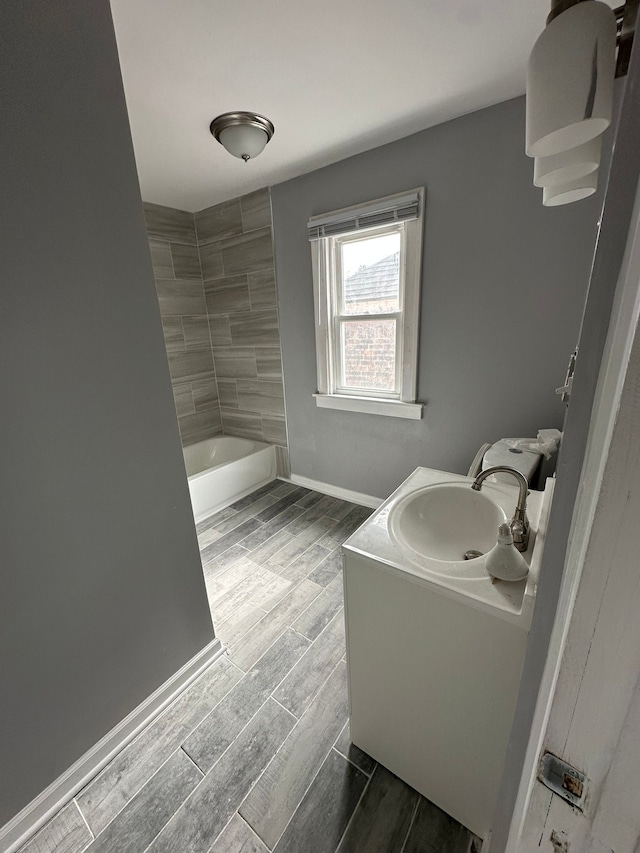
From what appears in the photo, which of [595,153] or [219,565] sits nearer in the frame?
[595,153]

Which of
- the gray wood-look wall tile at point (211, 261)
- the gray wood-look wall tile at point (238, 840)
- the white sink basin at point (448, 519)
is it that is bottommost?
the gray wood-look wall tile at point (238, 840)

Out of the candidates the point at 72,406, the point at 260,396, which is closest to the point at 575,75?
the point at 72,406

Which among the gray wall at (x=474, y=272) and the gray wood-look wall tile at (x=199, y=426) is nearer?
the gray wall at (x=474, y=272)

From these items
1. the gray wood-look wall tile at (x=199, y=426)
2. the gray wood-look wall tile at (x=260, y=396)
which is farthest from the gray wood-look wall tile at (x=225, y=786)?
the gray wood-look wall tile at (x=199, y=426)

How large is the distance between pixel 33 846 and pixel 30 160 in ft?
6.29

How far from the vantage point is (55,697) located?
1047 millimetres

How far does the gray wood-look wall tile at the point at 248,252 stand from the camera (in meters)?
2.66

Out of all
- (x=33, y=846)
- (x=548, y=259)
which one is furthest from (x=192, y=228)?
(x=33, y=846)

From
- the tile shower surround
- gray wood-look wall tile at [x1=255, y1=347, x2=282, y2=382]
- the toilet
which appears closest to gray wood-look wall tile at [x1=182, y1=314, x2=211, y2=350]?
the tile shower surround

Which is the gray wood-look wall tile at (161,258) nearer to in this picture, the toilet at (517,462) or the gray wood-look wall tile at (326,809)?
the toilet at (517,462)

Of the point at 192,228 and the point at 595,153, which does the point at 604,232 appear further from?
the point at 192,228

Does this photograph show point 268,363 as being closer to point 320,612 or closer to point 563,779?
point 320,612

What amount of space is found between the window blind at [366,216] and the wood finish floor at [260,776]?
7.38 feet

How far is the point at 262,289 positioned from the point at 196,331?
854mm
